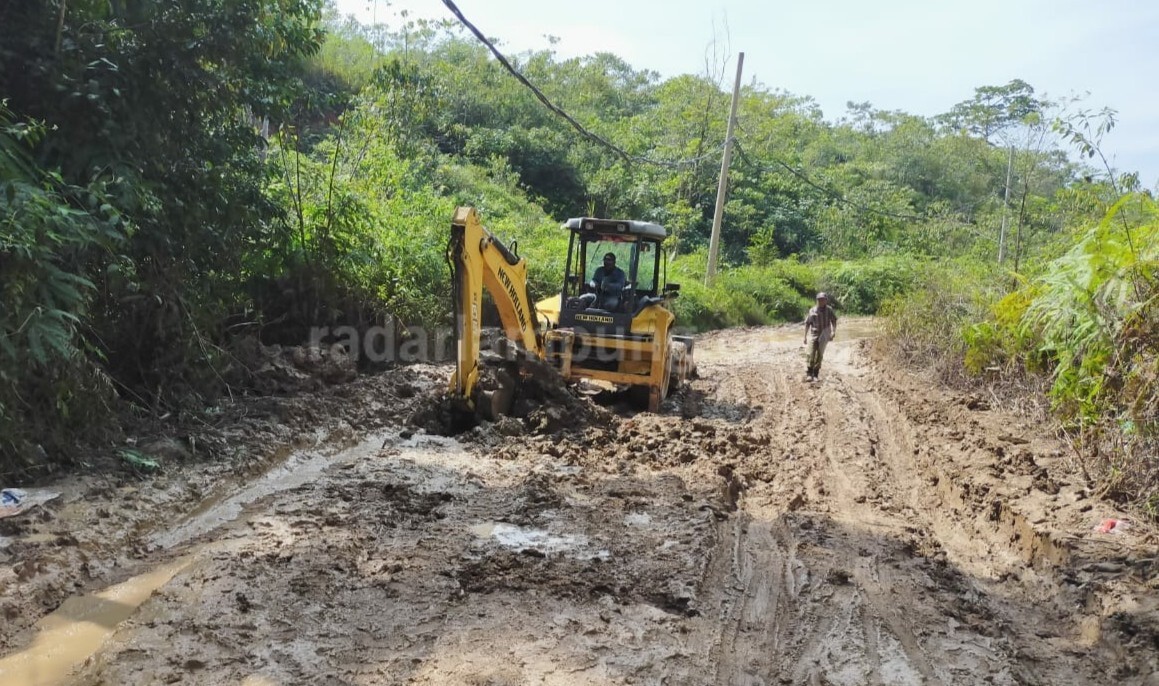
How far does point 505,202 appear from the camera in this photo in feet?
84.5

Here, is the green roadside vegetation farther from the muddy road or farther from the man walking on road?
the man walking on road

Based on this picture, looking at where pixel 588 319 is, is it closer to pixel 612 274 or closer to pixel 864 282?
pixel 612 274

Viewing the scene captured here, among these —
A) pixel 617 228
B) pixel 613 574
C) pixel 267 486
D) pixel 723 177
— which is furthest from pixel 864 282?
pixel 613 574

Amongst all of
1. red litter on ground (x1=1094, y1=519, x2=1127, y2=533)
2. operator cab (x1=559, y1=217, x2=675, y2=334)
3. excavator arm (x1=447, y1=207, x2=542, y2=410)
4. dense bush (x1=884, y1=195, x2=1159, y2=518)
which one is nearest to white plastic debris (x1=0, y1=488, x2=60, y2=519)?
excavator arm (x1=447, y1=207, x2=542, y2=410)

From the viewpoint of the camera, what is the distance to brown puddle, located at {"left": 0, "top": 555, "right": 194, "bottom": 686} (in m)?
3.62

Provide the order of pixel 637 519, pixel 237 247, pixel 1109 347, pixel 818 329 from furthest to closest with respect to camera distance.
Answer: pixel 818 329
pixel 237 247
pixel 1109 347
pixel 637 519

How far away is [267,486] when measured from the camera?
6.54 meters

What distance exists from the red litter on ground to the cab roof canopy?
18.5ft

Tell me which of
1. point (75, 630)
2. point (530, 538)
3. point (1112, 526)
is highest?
point (1112, 526)

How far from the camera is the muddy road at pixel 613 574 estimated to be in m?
3.81

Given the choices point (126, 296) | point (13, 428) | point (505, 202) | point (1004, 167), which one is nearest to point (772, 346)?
point (505, 202)

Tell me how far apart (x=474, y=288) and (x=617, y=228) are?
118 inches

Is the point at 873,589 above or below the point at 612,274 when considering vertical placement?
below

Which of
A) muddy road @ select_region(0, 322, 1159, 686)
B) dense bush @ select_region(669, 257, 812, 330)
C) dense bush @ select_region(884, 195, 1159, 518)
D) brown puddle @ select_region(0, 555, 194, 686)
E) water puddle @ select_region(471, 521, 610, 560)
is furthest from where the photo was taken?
dense bush @ select_region(669, 257, 812, 330)
